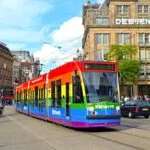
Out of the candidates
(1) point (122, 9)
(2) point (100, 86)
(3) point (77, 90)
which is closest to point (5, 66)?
(1) point (122, 9)

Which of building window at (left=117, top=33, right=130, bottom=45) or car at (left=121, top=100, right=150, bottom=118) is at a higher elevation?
building window at (left=117, top=33, right=130, bottom=45)

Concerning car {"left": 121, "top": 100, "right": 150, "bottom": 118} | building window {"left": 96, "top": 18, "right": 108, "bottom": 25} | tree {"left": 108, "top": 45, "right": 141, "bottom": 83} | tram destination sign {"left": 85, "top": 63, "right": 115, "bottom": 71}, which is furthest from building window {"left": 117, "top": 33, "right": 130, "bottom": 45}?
tram destination sign {"left": 85, "top": 63, "right": 115, "bottom": 71}

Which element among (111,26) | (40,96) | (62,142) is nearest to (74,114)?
(62,142)

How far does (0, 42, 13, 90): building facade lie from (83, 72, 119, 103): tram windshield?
122 m

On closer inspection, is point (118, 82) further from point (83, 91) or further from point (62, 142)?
point (62, 142)

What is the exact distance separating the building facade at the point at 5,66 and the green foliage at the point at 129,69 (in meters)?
63.0

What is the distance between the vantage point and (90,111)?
21516 mm

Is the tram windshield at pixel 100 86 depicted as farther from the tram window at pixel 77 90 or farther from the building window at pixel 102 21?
the building window at pixel 102 21

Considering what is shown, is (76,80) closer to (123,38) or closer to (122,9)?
(123,38)

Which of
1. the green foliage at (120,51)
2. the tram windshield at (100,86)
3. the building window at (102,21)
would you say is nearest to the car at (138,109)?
the tram windshield at (100,86)

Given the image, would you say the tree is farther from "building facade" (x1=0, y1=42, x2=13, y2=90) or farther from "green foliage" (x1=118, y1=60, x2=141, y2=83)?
"building facade" (x1=0, y1=42, x2=13, y2=90)

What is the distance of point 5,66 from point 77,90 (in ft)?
430

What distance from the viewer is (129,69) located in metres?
86.1

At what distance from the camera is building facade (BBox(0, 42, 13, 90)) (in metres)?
146
